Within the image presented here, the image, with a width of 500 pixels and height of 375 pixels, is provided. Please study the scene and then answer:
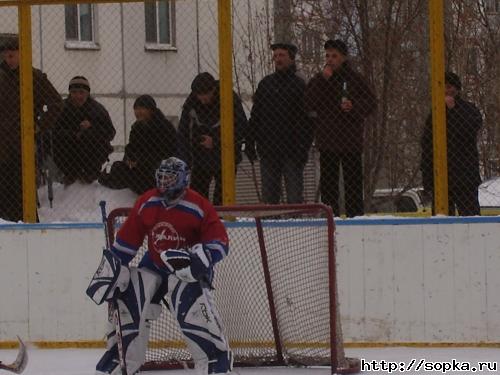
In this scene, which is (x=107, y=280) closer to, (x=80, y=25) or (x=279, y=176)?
(x=279, y=176)

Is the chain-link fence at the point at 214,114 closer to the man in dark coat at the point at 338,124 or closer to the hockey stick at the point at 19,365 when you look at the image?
the man in dark coat at the point at 338,124

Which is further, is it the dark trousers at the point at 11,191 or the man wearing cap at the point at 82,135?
the dark trousers at the point at 11,191

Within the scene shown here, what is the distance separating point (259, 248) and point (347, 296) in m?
0.72

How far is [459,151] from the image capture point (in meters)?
9.31

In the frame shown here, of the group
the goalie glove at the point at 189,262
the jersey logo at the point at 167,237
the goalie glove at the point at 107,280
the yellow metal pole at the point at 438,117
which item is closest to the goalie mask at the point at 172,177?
the jersey logo at the point at 167,237

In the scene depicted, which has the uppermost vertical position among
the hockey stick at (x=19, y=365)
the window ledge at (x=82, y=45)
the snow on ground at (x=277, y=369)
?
the window ledge at (x=82, y=45)

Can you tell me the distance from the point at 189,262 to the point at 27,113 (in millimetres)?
2571

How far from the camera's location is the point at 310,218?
8.88 meters

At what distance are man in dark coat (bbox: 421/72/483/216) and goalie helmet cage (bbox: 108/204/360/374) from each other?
3.58 feet

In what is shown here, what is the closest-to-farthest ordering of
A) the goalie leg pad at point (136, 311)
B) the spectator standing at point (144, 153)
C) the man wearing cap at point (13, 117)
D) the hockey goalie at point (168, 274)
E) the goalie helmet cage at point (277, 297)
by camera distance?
the hockey goalie at point (168, 274) → the goalie leg pad at point (136, 311) → the goalie helmet cage at point (277, 297) → the spectator standing at point (144, 153) → the man wearing cap at point (13, 117)

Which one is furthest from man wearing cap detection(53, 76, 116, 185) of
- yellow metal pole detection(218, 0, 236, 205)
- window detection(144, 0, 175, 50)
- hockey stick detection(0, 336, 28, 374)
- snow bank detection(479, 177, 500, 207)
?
snow bank detection(479, 177, 500, 207)

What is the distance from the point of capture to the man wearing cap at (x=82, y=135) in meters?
9.38

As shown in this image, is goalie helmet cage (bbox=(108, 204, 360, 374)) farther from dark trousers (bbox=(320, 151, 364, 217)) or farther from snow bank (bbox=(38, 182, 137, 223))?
snow bank (bbox=(38, 182, 137, 223))

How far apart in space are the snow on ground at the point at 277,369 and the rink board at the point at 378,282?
15cm
